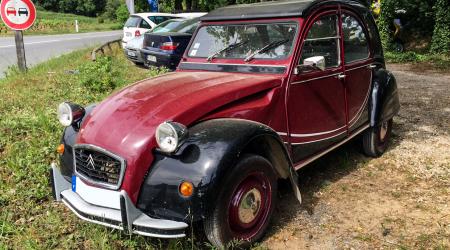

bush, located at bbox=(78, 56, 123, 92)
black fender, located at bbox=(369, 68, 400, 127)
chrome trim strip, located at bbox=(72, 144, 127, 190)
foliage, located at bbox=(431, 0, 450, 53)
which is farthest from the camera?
foliage, located at bbox=(431, 0, 450, 53)

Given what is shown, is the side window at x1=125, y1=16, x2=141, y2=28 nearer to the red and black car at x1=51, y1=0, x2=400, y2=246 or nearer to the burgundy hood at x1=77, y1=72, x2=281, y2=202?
the red and black car at x1=51, y1=0, x2=400, y2=246

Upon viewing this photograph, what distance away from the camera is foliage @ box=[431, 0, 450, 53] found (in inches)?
567

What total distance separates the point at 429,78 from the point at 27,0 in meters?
9.77

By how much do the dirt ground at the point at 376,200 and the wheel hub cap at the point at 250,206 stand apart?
0.31 metres

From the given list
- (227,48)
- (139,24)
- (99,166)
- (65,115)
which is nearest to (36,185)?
(65,115)

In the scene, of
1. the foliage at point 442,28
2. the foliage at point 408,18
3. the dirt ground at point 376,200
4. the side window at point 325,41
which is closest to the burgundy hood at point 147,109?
the side window at point 325,41

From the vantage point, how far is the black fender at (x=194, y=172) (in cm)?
293

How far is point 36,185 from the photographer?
4.36 metres

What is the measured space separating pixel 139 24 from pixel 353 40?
427 inches

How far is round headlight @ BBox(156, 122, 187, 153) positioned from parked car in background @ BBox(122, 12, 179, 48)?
11.8 metres

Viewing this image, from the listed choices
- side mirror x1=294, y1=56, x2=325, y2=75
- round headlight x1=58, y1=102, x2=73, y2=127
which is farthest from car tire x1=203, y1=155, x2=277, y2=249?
round headlight x1=58, y1=102, x2=73, y2=127

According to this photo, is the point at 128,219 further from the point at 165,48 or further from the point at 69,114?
the point at 165,48

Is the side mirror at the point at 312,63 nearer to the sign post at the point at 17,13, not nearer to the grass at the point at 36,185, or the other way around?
the grass at the point at 36,185

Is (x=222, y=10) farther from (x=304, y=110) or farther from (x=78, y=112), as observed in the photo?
(x=78, y=112)
